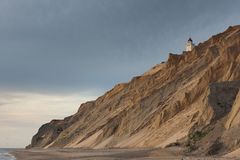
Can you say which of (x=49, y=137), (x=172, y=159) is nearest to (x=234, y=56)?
(x=172, y=159)

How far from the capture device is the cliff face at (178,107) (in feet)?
149

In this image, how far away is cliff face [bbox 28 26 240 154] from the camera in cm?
4556

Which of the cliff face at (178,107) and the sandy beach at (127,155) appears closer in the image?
the sandy beach at (127,155)

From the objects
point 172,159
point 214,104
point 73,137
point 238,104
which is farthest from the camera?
point 73,137

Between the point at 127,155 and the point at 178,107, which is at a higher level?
the point at 178,107

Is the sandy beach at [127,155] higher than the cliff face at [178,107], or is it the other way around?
the cliff face at [178,107]

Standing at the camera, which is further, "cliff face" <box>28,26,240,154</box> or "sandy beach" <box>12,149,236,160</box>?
"cliff face" <box>28,26,240,154</box>

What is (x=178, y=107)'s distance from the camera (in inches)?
2761

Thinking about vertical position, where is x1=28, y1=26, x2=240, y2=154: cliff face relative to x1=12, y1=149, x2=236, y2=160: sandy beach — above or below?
above

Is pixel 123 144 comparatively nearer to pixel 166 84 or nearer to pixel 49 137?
pixel 166 84

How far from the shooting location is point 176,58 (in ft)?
310

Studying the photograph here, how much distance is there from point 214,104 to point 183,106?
1716cm

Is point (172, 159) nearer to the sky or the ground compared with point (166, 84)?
nearer to the ground

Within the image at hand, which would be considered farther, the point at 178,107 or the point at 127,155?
the point at 178,107
